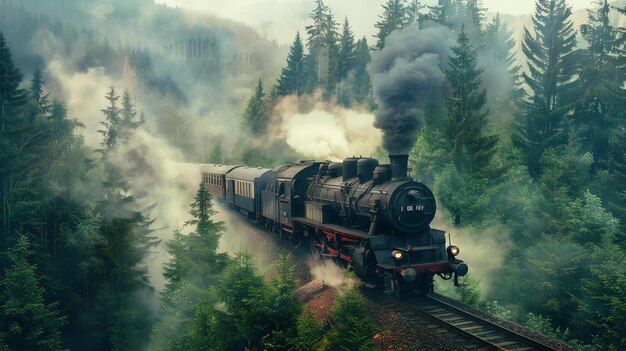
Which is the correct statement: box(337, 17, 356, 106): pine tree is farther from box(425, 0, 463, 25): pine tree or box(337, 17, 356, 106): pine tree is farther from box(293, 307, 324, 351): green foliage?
box(293, 307, 324, 351): green foliage

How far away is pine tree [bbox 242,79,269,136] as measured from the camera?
52.6 m

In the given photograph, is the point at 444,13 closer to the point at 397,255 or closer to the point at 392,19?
the point at 392,19

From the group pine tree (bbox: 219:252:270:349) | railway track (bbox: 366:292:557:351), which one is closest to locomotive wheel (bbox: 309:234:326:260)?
railway track (bbox: 366:292:557:351)

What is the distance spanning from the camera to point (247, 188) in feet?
81.8

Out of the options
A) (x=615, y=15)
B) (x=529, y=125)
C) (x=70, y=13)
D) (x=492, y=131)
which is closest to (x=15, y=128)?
(x=492, y=131)

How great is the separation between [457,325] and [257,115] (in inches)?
1760

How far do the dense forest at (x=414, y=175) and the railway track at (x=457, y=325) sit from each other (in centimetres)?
207

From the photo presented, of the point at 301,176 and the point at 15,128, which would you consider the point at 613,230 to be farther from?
the point at 15,128

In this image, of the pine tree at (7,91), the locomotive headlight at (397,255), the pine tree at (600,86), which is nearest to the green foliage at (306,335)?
the locomotive headlight at (397,255)

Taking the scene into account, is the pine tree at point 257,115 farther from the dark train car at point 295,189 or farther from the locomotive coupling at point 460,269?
the locomotive coupling at point 460,269

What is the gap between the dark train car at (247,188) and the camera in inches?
909

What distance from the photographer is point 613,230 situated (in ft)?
63.2

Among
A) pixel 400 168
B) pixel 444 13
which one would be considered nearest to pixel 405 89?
pixel 400 168

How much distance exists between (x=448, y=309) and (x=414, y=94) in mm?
6997
